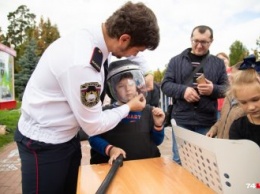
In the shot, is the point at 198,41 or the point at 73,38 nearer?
the point at 73,38

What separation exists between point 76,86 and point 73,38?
9.7 inches

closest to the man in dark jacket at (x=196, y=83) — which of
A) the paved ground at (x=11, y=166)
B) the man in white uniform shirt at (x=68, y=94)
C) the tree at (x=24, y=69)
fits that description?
the man in white uniform shirt at (x=68, y=94)

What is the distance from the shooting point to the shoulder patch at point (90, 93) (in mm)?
1312

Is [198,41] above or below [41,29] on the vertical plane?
below

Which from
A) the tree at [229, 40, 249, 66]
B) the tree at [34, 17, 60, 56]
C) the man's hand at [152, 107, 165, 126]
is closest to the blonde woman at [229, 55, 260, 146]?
the man's hand at [152, 107, 165, 126]

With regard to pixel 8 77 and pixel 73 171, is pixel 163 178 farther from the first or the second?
pixel 8 77

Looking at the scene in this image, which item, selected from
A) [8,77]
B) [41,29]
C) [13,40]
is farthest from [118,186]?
[13,40]

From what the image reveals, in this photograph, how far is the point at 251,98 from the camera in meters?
1.58

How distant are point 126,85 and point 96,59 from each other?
430 millimetres

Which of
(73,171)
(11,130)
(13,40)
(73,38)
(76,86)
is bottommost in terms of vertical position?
(11,130)

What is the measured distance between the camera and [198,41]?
109 inches

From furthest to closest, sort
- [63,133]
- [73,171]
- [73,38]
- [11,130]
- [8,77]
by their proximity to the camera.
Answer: [8,77] < [11,130] < [73,171] < [63,133] < [73,38]

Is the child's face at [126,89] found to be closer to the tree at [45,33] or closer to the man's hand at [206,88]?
the man's hand at [206,88]

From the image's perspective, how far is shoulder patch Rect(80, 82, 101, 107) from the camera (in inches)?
51.6
